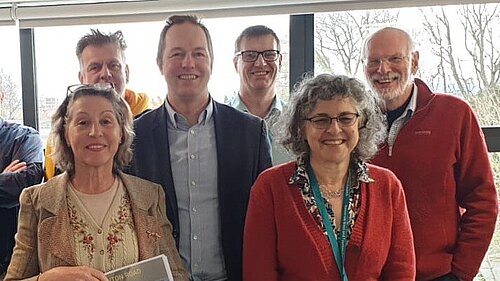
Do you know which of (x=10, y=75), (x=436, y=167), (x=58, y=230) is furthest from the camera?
(x=10, y=75)

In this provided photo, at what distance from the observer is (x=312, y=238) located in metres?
1.73

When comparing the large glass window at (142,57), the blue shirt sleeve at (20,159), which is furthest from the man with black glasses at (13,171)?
the large glass window at (142,57)

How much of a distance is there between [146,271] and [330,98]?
0.81 meters

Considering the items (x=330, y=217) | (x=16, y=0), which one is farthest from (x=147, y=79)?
(x=330, y=217)

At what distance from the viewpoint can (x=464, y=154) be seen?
7.01 ft

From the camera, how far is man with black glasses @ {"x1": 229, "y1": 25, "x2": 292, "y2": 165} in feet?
8.42

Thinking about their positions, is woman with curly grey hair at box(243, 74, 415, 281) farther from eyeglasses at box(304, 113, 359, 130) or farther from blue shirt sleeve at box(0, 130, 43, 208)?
blue shirt sleeve at box(0, 130, 43, 208)

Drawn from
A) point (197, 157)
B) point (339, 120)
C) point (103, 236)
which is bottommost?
point (103, 236)

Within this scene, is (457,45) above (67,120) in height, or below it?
above

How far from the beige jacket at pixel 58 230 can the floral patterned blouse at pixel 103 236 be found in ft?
0.07

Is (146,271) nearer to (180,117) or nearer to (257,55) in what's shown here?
(180,117)

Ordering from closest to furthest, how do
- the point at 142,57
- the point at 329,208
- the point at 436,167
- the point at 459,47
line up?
the point at 329,208, the point at 436,167, the point at 459,47, the point at 142,57

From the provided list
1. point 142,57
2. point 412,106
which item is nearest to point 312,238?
point 412,106

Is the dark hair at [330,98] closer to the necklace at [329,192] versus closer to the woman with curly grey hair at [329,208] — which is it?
the woman with curly grey hair at [329,208]
